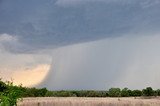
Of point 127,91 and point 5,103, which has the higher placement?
point 127,91

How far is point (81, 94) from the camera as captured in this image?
55250 millimetres

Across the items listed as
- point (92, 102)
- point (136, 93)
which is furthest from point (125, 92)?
point (92, 102)

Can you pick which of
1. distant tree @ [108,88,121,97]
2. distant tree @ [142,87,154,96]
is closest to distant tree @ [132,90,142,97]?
distant tree @ [142,87,154,96]

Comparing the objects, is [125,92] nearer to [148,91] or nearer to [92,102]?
[148,91]

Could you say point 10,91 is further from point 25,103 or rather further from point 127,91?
point 127,91

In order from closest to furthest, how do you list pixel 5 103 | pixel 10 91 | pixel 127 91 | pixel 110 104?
pixel 5 103, pixel 10 91, pixel 110 104, pixel 127 91

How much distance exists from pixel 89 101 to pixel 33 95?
12.3 meters

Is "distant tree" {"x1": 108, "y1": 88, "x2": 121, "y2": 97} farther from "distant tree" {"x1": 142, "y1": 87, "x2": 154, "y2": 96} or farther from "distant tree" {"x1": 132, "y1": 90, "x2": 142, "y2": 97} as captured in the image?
"distant tree" {"x1": 142, "y1": 87, "x2": 154, "y2": 96}

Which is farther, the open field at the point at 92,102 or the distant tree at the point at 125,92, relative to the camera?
the distant tree at the point at 125,92

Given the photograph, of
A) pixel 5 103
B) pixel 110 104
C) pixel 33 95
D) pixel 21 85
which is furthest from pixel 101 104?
pixel 5 103

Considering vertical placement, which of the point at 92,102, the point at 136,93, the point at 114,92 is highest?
the point at 114,92

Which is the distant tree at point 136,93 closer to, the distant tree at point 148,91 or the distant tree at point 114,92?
the distant tree at point 148,91

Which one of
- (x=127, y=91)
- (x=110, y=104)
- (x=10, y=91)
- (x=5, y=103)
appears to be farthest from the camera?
(x=127, y=91)

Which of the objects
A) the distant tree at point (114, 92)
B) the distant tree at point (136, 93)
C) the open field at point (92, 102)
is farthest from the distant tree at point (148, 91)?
the open field at point (92, 102)
